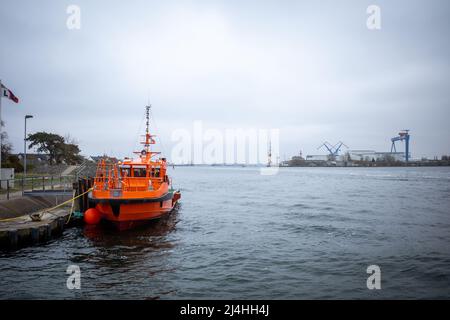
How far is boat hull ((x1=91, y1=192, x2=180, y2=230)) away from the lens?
52.9 feet

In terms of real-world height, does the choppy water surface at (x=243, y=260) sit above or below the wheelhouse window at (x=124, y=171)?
below

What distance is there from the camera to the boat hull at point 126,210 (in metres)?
16.1

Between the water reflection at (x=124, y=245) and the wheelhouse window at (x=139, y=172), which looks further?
the wheelhouse window at (x=139, y=172)

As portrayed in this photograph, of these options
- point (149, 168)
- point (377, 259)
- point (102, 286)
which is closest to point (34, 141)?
point (149, 168)

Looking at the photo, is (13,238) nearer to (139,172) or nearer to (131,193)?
(131,193)

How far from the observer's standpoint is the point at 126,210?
16359mm

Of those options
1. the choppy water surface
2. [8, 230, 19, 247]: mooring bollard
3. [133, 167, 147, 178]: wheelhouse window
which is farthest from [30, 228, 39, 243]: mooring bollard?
[133, 167, 147, 178]: wheelhouse window

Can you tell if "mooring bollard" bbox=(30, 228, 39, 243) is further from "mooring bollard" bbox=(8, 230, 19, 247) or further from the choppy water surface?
"mooring bollard" bbox=(8, 230, 19, 247)

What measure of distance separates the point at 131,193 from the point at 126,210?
948 millimetres

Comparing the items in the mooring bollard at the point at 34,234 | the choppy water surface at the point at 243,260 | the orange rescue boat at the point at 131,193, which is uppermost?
the orange rescue boat at the point at 131,193

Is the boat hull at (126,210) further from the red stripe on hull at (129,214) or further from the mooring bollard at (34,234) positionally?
the mooring bollard at (34,234)

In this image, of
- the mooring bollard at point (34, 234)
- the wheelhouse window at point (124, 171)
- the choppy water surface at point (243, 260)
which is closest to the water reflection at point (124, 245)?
the choppy water surface at point (243, 260)
